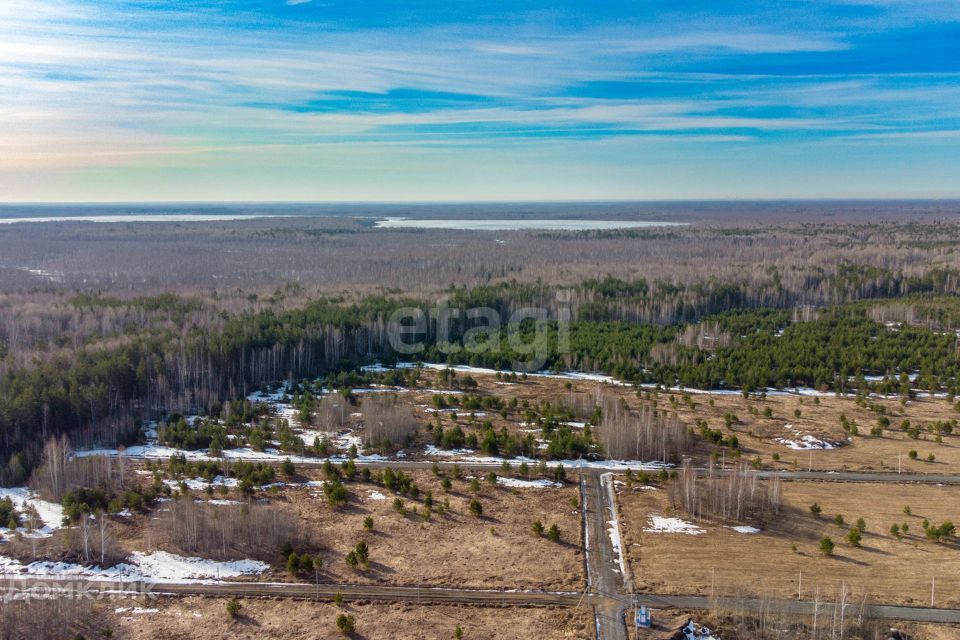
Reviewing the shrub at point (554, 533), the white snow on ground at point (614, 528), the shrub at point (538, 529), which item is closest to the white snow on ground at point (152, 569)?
the shrub at point (538, 529)

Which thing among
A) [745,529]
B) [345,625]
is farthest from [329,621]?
[745,529]

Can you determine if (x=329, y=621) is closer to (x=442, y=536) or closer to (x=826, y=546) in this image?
(x=442, y=536)

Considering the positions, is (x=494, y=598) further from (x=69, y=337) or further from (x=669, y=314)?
(x=669, y=314)

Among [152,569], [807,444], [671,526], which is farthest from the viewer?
[807,444]

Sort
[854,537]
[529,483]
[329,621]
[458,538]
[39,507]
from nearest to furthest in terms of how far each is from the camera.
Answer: [329,621] < [854,537] < [458,538] < [39,507] < [529,483]

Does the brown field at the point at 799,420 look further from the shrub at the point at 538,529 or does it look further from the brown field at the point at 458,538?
the shrub at the point at 538,529

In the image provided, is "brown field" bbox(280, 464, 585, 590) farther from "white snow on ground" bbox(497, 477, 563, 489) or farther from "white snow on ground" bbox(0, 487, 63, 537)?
"white snow on ground" bbox(0, 487, 63, 537)
